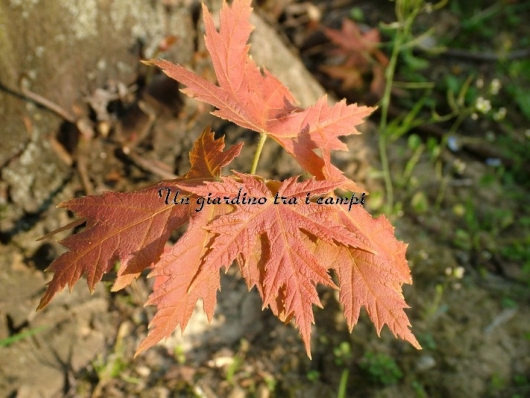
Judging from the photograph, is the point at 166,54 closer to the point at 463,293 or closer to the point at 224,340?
the point at 224,340

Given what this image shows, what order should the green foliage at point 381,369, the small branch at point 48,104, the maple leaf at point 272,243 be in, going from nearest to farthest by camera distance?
1. the maple leaf at point 272,243
2. the small branch at point 48,104
3. the green foliage at point 381,369

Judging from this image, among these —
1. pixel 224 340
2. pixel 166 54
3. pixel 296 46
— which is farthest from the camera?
pixel 296 46

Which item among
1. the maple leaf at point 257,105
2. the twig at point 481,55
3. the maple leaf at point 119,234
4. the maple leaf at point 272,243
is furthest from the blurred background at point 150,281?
the twig at point 481,55

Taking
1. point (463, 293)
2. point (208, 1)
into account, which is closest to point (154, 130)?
point (208, 1)

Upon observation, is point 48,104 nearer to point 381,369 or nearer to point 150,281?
point 150,281

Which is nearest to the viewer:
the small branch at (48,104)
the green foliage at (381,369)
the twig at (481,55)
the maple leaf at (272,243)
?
the maple leaf at (272,243)

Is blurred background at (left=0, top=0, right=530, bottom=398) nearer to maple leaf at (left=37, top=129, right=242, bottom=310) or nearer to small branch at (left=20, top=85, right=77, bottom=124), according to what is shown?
small branch at (left=20, top=85, right=77, bottom=124)

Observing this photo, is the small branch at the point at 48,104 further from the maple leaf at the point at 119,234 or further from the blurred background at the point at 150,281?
the maple leaf at the point at 119,234

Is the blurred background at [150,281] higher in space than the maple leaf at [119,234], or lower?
lower
